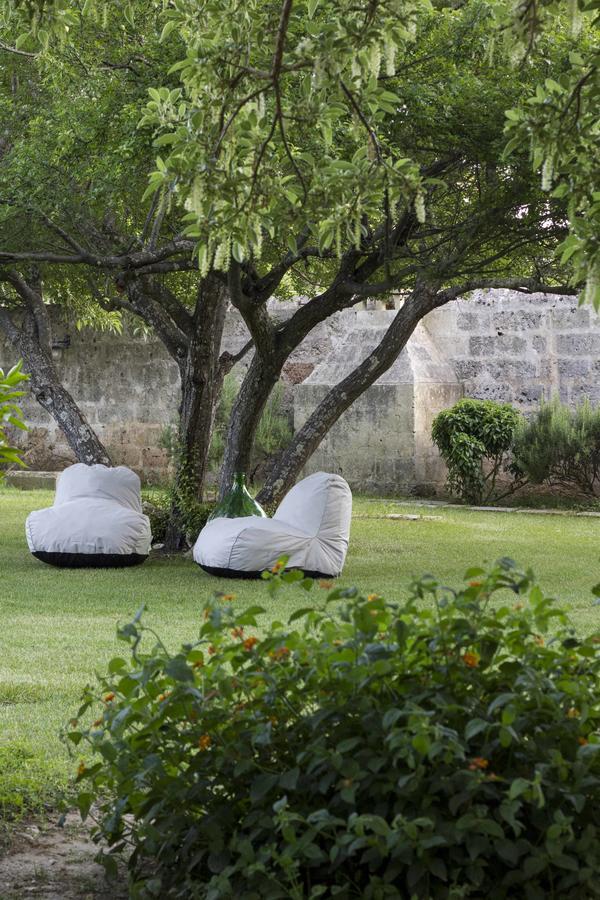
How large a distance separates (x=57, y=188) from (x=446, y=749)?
7271 mm

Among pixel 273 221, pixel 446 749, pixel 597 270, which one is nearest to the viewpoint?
pixel 446 749

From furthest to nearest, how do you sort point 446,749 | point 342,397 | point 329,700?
point 342,397, point 329,700, point 446,749

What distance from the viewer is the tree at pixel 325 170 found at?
3.12 metres

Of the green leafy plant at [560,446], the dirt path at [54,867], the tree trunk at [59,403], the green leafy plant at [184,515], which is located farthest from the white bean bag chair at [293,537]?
the green leafy plant at [560,446]

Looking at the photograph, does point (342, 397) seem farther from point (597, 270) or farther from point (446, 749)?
point (446, 749)

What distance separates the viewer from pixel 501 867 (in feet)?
8.22

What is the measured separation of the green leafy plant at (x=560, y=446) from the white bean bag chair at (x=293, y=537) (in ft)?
19.0

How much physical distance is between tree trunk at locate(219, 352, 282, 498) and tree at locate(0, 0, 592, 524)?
0.05 feet

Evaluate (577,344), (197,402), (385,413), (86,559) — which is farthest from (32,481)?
(86,559)

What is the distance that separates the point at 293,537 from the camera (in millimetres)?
9180

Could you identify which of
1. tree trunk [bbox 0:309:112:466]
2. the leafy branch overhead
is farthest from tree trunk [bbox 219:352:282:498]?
the leafy branch overhead

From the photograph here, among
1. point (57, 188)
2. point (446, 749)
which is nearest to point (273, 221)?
point (446, 749)

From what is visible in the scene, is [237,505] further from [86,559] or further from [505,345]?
[505,345]

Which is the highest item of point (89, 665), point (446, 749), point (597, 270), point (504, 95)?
point (504, 95)
